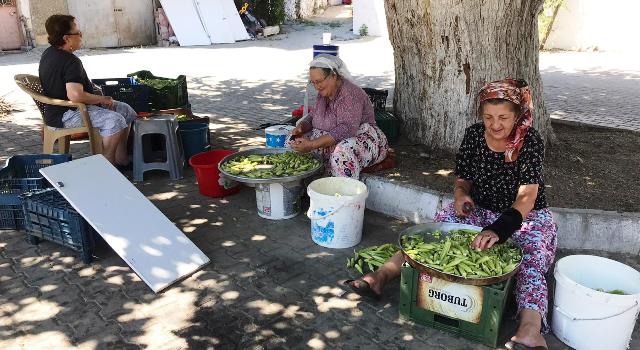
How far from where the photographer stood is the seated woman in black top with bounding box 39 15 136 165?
5566 millimetres

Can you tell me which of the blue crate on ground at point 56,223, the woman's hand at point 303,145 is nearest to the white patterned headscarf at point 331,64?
the woman's hand at point 303,145

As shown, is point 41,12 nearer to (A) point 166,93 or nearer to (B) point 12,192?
(A) point 166,93

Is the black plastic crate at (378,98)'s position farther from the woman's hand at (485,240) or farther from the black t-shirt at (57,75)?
the woman's hand at (485,240)

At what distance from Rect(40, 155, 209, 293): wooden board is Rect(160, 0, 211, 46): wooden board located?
14.6 m

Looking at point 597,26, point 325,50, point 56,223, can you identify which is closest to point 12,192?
point 56,223

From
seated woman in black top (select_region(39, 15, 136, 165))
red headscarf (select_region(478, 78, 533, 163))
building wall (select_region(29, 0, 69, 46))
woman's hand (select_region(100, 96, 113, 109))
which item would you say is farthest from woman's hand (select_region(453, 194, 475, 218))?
building wall (select_region(29, 0, 69, 46))

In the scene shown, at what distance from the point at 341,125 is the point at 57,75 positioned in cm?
315

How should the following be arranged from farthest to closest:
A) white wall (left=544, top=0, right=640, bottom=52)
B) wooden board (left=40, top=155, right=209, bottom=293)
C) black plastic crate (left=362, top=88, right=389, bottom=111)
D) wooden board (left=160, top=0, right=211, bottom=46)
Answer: wooden board (left=160, top=0, right=211, bottom=46), white wall (left=544, top=0, right=640, bottom=52), black plastic crate (left=362, top=88, right=389, bottom=111), wooden board (left=40, top=155, right=209, bottom=293)

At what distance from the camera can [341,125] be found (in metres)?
5.10

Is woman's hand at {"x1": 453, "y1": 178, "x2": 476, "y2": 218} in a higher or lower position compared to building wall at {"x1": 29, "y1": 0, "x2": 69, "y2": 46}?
lower

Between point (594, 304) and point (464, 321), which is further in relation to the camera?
point (464, 321)

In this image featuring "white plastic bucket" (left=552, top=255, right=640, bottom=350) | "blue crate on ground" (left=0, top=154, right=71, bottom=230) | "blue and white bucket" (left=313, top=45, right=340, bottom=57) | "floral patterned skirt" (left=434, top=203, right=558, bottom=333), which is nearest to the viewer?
"white plastic bucket" (left=552, top=255, right=640, bottom=350)

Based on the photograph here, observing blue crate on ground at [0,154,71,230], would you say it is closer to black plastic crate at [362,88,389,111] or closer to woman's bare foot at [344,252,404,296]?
woman's bare foot at [344,252,404,296]

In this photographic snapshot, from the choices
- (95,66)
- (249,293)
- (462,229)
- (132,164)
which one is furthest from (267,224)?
(95,66)
